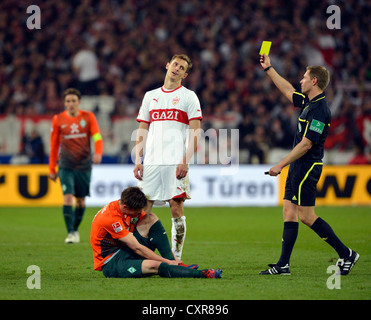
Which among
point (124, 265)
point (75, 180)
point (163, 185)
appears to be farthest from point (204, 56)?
point (124, 265)

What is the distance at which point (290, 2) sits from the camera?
23750 mm

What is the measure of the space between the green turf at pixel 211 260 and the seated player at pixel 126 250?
117mm

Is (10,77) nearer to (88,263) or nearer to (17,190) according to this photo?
(17,190)

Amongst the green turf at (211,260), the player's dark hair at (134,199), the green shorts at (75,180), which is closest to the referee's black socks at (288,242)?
the green turf at (211,260)

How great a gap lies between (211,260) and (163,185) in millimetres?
1376

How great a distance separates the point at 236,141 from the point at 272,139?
A: 125 cm

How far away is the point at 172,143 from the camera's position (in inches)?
301

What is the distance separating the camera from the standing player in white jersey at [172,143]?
759cm

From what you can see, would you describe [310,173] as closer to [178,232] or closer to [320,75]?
[320,75]

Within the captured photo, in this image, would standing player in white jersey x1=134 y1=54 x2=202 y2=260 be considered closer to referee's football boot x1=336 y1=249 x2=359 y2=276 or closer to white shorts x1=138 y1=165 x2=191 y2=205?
white shorts x1=138 y1=165 x2=191 y2=205

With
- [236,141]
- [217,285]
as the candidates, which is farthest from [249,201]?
[217,285]

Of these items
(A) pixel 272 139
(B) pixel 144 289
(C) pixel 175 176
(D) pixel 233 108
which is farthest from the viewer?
(D) pixel 233 108

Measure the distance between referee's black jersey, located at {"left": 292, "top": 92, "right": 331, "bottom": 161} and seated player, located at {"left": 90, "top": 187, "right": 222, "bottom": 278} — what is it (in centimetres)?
160

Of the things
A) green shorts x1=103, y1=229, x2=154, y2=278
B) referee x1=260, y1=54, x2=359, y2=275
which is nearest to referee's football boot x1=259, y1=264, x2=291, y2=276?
referee x1=260, y1=54, x2=359, y2=275
